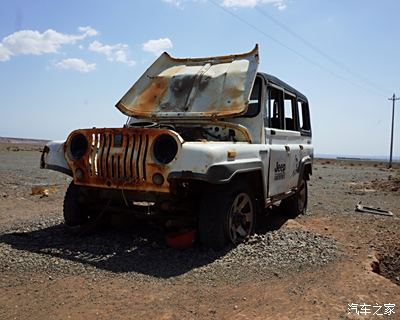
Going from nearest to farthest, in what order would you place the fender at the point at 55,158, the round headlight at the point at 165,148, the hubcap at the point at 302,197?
the round headlight at the point at 165,148 → the fender at the point at 55,158 → the hubcap at the point at 302,197

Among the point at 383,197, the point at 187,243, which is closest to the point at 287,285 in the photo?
the point at 187,243

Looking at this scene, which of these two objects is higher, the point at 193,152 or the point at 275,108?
the point at 275,108

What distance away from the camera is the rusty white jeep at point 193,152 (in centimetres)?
484

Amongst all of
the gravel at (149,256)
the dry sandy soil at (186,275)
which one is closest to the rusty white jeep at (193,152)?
the gravel at (149,256)

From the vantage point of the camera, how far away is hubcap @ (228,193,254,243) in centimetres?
525

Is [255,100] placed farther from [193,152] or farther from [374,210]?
[374,210]

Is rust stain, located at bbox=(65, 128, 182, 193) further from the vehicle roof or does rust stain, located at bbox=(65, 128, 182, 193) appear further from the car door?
the vehicle roof

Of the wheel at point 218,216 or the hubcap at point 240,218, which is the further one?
the hubcap at point 240,218

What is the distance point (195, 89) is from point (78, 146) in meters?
1.94

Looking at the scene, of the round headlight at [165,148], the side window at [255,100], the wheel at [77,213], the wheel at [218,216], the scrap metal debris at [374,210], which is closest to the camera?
the round headlight at [165,148]

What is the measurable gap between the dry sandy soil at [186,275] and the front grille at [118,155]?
0.90 meters

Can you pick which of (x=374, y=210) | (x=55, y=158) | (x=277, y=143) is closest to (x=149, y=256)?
(x=55, y=158)

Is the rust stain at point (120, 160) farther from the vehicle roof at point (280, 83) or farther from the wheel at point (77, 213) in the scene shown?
the vehicle roof at point (280, 83)

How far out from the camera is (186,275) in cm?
438
